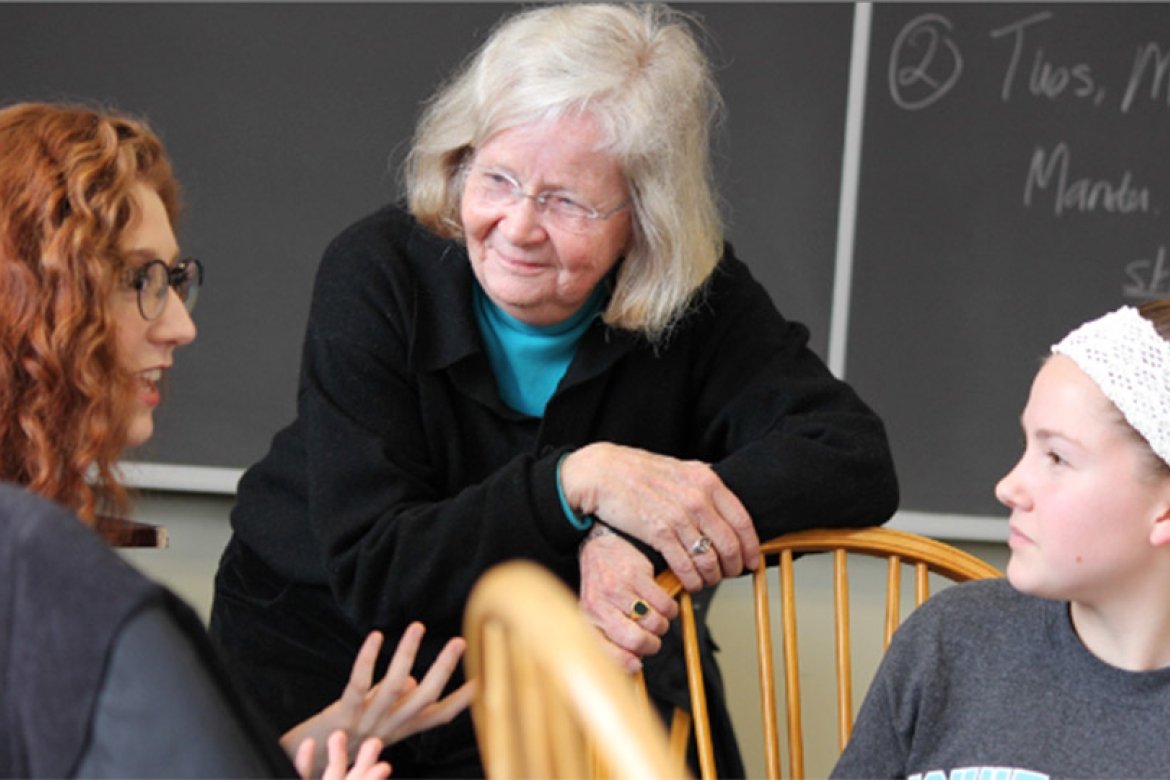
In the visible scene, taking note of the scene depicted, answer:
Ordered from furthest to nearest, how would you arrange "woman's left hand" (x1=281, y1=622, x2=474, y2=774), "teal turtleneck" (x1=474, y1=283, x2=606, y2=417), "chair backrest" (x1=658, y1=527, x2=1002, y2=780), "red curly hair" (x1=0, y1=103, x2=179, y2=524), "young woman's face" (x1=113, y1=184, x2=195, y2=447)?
"teal turtleneck" (x1=474, y1=283, x2=606, y2=417) → "chair backrest" (x1=658, y1=527, x2=1002, y2=780) → "woman's left hand" (x1=281, y1=622, x2=474, y2=774) → "young woman's face" (x1=113, y1=184, x2=195, y2=447) → "red curly hair" (x1=0, y1=103, x2=179, y2=524)

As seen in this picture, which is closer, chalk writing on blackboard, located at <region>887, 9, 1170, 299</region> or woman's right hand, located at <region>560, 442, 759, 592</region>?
woman's right hand, located at <region>560, 442, 759, 592</region>

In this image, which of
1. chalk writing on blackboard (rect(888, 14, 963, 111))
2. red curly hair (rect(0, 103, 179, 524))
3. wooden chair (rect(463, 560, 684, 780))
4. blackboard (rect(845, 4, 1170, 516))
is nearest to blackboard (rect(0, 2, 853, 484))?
blackboard (rect(845, 4, 1170, 516))

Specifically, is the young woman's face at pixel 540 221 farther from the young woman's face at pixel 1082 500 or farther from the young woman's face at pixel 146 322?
the young woman's face at pixel 1082 500

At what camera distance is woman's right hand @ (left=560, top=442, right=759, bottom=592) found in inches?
68.7

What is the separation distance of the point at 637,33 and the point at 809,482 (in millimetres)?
559

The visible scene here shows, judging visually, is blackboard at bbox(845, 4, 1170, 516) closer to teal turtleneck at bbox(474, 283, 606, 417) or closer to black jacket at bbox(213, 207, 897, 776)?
black jacket at bbox(213, 207, 897, 776)

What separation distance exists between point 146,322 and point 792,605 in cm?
76

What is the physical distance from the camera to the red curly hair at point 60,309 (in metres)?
1.26

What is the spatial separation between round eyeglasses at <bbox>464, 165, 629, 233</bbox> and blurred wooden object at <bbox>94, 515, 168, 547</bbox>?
0.51m

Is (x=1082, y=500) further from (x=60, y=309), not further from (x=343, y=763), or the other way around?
(x=60, y=309)

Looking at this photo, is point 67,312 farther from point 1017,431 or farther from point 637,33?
point 1017,431

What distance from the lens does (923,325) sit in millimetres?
3004

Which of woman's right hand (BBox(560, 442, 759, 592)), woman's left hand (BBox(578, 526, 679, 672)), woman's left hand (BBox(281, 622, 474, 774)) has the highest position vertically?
woman's right hand (BBox(560, 442, 759, 592))

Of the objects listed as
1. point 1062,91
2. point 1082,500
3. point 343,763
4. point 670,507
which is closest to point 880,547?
point 670,507
